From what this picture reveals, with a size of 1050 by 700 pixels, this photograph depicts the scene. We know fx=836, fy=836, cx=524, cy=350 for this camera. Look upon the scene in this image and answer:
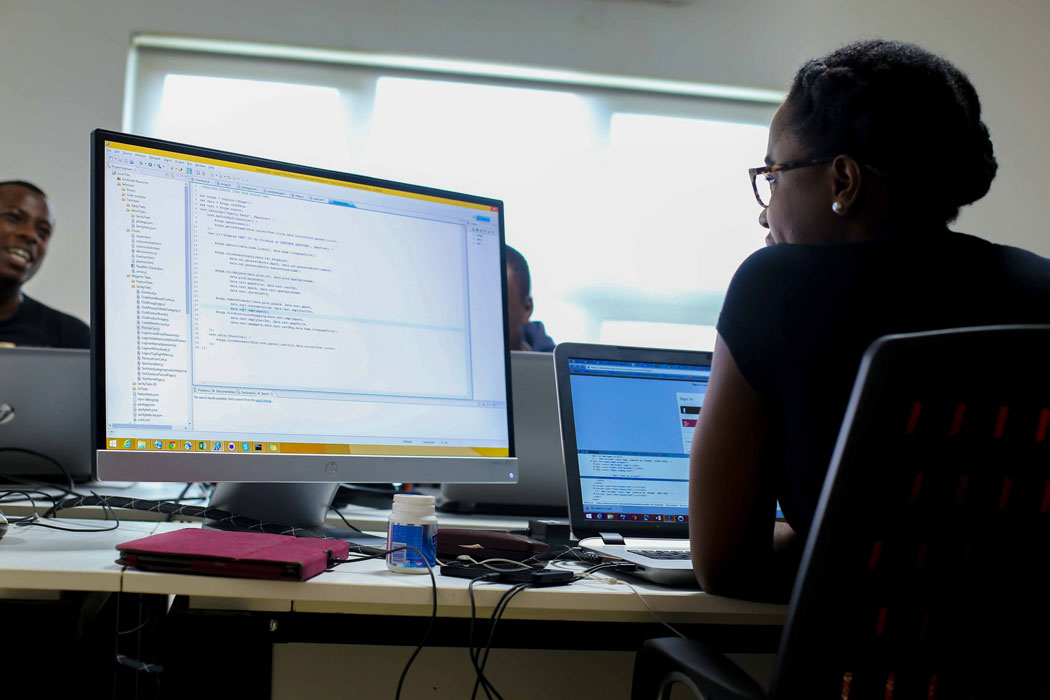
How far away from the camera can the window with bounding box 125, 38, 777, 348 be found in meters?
3.53

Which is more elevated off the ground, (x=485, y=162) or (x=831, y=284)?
(x=485, y=162)

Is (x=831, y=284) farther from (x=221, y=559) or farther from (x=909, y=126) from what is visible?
(x=221, y=559)

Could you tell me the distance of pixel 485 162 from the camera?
359cm

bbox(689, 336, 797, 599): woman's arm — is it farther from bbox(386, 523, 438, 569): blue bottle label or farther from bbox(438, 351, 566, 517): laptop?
bbox(438, 351, 566, 517): laptop

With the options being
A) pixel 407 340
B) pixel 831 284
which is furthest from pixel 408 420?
pixel 831 284

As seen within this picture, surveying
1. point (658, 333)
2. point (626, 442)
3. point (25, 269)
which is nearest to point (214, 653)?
point (626, 442)

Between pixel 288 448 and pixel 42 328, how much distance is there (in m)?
2.50

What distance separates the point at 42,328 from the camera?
305cm

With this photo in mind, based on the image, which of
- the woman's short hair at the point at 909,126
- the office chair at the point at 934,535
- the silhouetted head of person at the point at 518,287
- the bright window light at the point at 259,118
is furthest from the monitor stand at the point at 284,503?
the bright window light at the point at 259,118

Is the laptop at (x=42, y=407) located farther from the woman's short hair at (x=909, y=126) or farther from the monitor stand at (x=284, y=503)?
the woman's short hair at (x=909, y=126)

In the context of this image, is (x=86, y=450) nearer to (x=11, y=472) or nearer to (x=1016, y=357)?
(x=11, y=472)

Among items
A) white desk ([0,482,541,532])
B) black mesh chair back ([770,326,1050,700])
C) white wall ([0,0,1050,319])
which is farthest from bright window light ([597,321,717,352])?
black mesh chair back ([770,326,1050,700])

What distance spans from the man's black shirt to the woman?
Result: 2692 mm

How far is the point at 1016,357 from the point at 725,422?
307mm
